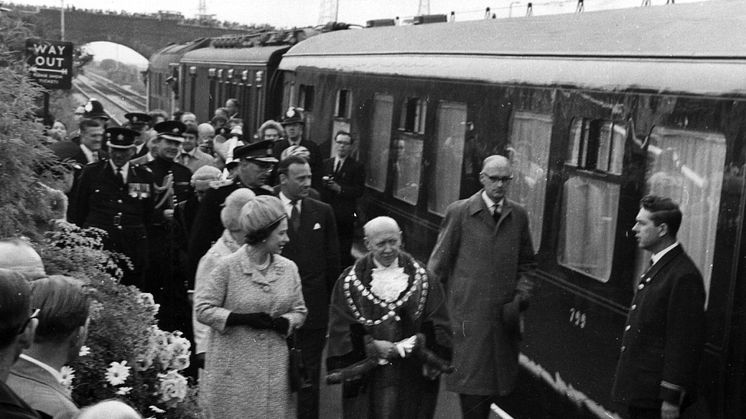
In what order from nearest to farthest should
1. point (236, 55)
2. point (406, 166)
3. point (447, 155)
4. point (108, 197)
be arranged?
point (108, 197) → point (447, 155) → point (406, 166) → point (236, 55)

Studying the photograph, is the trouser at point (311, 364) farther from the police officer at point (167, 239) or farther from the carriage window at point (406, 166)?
the carriage window at point (406, 166)

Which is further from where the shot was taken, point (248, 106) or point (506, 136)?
point (248, 106)

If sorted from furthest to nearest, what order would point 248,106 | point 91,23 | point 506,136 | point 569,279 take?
point 91,23 < point 248,106 < point 506,136 < point 569,279

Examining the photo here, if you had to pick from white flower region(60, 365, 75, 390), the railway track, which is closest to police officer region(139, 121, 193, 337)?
white flower region(60, 365, 75, 390)

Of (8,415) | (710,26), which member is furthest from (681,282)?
(8,415)

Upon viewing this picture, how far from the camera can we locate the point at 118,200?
998 centimetres

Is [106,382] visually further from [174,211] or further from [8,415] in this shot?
[174,211]

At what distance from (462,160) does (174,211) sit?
2.48m

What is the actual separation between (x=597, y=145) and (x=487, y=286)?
1.17 metres

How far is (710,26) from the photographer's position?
24.2 ft

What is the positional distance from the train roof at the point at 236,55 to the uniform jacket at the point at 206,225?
496 inches

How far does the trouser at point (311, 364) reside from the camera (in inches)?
338

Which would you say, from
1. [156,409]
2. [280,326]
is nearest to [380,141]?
[280,326]

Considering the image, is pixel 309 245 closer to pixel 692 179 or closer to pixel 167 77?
pixel 692 179
